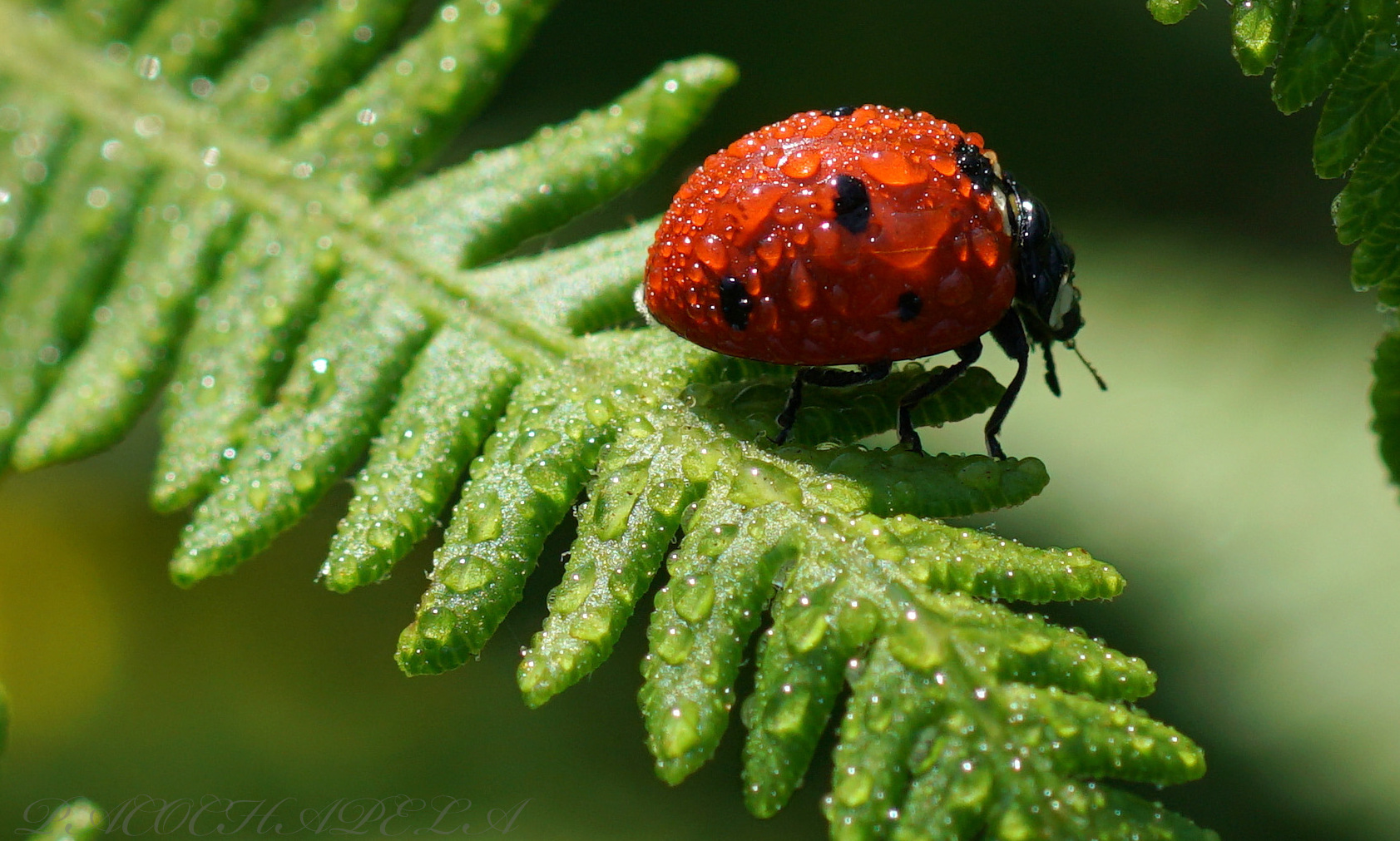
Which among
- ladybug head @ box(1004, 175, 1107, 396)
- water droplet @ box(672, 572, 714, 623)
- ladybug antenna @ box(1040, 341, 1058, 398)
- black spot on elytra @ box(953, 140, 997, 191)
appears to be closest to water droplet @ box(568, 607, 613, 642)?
water droplet @ box(672, 572, 714, 623)

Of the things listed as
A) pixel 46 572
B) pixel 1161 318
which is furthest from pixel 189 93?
pixel 1161 318

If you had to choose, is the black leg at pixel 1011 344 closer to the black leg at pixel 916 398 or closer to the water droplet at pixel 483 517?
the black leg at pixel 916 398

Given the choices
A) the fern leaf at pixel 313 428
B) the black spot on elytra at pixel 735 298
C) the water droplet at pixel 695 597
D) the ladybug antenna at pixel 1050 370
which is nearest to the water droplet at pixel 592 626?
the water droplet at pixel 695 597

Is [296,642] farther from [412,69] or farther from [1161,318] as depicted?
[1161,318]

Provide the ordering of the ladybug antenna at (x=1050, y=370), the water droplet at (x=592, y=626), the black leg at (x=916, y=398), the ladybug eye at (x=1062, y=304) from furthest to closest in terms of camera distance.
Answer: the ladybug antenna at (x=1050, y=370) < the ladybug eye at (x=1062, y=304) < the black leg at (x=916, y=398) < the water droplet at (x=592, y=626)

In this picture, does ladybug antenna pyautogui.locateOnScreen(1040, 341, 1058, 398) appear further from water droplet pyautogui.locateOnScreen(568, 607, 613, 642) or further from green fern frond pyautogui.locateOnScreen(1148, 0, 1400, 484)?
water droplet pyautogui.locateOnScreen(568, 607, 613, 642)

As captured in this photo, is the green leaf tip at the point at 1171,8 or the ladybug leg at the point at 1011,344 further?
the ladybug leg at the point at 1011,344
